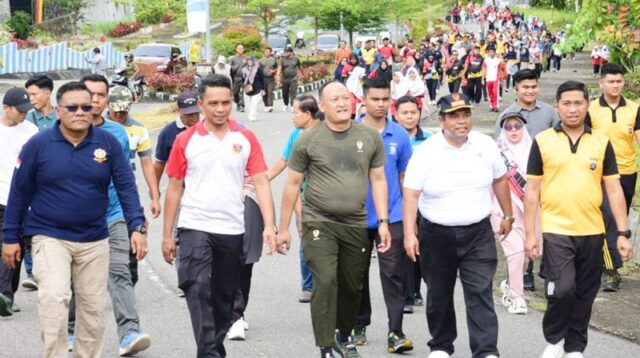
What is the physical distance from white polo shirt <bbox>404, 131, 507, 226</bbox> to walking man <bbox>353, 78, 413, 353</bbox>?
55cm

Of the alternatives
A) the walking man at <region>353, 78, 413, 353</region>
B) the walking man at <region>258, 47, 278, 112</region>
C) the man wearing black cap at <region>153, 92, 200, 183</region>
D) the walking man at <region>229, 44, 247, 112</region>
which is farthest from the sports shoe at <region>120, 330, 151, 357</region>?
the walking man at <region>258, 47, 278, 112</region>

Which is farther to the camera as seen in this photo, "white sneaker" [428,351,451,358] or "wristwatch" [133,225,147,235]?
"white sneaker" [428,351,451,358]

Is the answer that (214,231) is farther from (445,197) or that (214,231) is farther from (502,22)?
(502,22)

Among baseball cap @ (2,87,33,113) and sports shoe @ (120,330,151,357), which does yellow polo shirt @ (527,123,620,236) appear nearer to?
sports shoe @ (120,330,151,357)

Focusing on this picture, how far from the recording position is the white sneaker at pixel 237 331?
30.4ft

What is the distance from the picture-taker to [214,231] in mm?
7918

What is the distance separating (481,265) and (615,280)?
137 inches

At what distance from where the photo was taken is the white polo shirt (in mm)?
8148

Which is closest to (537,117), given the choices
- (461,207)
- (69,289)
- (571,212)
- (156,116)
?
(571,212)

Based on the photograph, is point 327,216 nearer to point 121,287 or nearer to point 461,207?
point 461,207

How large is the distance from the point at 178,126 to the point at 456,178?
254 centimetres

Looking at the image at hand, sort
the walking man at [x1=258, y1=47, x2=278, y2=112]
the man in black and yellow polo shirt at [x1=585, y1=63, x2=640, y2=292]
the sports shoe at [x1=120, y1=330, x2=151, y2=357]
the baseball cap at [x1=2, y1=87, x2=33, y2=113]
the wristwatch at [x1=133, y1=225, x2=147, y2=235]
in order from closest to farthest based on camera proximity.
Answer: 1. the wristwatch at [x1=133, y1=225, x2=147, y2=235]
2. the sports shoe at [x1=120, y1=330, x2=151, y2=357]
3. the baseball cap at [x1=2, y1=87, x2=33, y2=113]
4. the man in black and yellow polo shirt at [x1=585, y1=63, x2=640, y2=292]
5. the walking man at [x1=258, y1=47, x2=278, y2=112]

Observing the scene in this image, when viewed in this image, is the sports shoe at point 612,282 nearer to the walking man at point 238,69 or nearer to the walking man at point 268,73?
the walking man at point 238,69

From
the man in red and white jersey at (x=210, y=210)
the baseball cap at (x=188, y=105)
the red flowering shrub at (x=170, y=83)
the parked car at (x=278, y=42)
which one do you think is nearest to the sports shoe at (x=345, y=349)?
the man in red and white jersey at (x=210, y=210)
